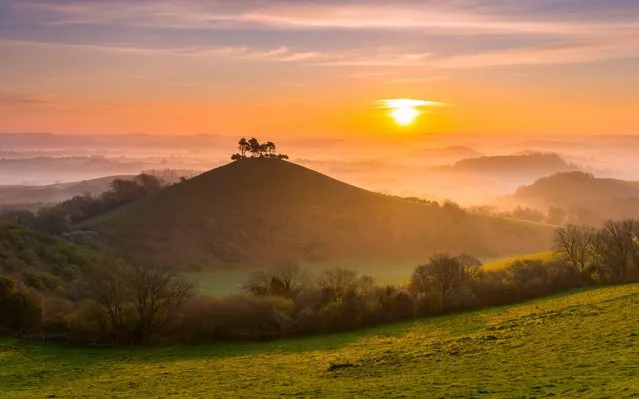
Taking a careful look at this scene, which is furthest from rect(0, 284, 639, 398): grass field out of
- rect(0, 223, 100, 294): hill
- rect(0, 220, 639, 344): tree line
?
rect(0, 223, 100, 294): hill

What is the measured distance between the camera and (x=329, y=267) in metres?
144

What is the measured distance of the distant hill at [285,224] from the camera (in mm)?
152000

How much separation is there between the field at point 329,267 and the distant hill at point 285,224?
6.58 metres

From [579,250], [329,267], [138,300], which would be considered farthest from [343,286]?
[329,267]

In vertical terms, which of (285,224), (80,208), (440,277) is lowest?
(440,277)

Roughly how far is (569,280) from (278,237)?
95433mm

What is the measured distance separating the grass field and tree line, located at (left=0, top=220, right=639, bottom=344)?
3.21 meters

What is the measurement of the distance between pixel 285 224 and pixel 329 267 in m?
27.1

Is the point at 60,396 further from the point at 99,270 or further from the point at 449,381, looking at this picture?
the point at 99,270

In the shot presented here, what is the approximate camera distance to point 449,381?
3591cm

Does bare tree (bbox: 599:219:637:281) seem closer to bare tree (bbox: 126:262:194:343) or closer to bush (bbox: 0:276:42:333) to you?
bare tree (bbox: 126:262:194:343)

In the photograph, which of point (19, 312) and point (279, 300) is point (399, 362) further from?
point (19, 312)

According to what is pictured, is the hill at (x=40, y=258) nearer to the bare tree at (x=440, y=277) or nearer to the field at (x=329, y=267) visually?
the field at (x=329, y=267)

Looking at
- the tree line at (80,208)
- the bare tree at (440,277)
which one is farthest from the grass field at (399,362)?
the tree line at (80,208)
